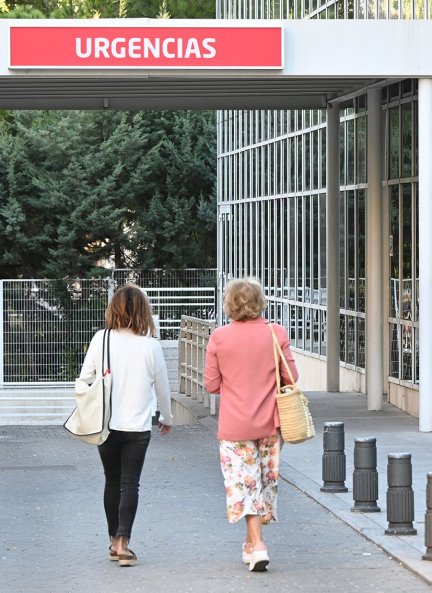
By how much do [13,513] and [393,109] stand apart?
35.8 feet

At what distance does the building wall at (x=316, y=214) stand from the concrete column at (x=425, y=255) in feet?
7.91

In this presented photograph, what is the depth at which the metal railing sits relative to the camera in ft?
69.8

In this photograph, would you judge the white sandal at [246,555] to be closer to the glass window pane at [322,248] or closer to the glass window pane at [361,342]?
the glass window pane at [361,342]

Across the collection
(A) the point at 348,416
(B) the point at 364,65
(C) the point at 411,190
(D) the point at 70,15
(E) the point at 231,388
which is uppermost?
(D) the point at 70,15

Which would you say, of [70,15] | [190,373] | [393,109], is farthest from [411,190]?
[70,15]

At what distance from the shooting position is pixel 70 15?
5047 centimetres

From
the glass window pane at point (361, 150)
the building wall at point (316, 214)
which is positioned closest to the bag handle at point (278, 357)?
the building wall at point (316, 214)

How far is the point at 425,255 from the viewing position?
1670cm

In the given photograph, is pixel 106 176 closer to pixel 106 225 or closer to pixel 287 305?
pixel 106 225

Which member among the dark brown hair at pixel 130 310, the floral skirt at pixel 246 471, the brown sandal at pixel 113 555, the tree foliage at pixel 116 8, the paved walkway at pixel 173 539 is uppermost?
the tree foliage at pixel 116 8

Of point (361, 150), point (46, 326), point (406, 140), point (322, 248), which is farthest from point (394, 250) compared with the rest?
point (46, 326)

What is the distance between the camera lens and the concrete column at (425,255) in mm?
16656

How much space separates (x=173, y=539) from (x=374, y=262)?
10126mm

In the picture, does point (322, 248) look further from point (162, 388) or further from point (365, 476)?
point (162, 388)
